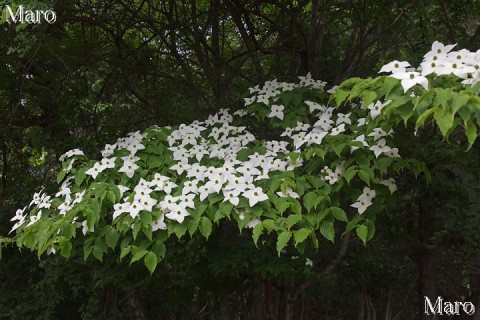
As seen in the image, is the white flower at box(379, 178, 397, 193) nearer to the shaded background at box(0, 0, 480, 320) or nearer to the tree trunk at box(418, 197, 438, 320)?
the shaded background at box(0, 0, 480, 320)

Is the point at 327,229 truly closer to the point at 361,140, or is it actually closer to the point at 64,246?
the point at 361,140

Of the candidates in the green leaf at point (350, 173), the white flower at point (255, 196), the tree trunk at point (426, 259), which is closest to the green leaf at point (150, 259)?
the white flower at point (255, 196)

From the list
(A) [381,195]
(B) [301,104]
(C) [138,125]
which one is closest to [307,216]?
(A) [381,195]

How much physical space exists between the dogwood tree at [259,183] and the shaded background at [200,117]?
0.62 m

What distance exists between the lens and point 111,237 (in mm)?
2102


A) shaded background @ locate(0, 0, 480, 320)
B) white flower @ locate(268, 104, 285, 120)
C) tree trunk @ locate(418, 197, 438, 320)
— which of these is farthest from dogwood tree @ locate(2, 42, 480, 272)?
tree trunk @ locate(418, 197, 438, 320)

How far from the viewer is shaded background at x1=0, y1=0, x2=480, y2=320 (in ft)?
10.2

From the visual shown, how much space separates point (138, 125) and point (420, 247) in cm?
187

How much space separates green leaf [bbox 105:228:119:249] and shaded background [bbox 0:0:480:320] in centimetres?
77

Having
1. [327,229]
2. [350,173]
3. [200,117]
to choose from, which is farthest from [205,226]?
[200,117]

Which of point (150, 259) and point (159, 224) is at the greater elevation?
point (159, 224)

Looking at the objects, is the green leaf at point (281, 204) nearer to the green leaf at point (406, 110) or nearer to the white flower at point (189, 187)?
the white flower at point (189, 187)

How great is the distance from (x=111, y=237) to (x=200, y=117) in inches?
53.4

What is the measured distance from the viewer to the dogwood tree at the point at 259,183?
1.84 m
